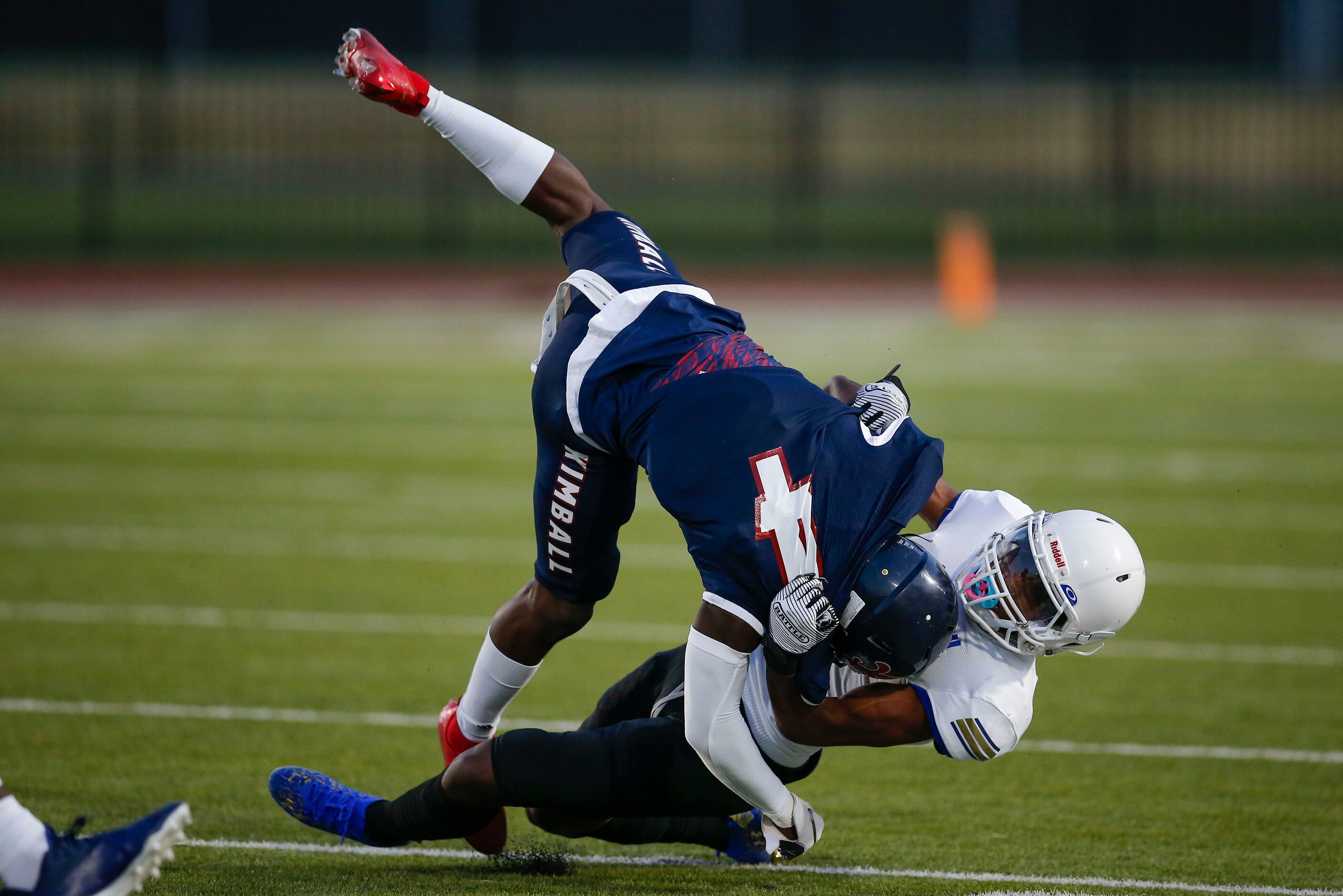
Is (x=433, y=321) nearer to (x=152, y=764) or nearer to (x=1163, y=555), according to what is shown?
(x=1163, y=555)

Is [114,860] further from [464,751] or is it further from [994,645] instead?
[994,645]

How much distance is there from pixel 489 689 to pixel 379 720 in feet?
4.37

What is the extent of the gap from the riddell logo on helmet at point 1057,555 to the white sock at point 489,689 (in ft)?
5.06

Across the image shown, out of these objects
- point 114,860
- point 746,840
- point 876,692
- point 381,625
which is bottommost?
point 381,625

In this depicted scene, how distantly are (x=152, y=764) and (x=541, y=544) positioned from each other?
170 centimetres

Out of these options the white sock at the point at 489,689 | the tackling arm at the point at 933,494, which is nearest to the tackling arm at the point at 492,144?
the tackling arm at the point at 933,494

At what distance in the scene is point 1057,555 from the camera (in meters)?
3.86

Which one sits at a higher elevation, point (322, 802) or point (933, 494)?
point (933, 494)

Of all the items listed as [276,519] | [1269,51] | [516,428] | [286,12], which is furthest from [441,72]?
[276,519]

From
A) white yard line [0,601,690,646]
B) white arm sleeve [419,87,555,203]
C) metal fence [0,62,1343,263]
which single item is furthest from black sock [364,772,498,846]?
metal fence [0,62,1343,263]

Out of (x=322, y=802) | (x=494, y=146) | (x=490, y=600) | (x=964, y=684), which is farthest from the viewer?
(x=490, y=600)

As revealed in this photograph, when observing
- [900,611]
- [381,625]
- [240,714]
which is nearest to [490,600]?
[381,625]

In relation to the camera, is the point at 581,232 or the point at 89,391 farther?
the point at 89,391

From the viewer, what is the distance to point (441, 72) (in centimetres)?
3462
